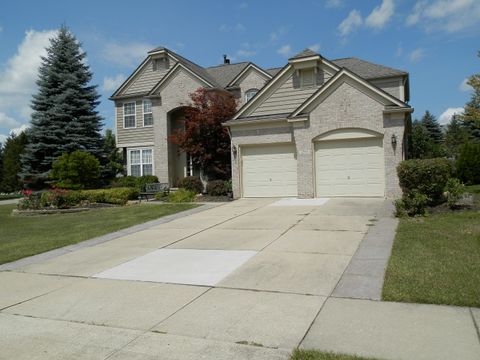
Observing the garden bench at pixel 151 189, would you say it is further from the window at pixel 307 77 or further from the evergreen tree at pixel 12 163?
the evergreen tree at pixel 12 163

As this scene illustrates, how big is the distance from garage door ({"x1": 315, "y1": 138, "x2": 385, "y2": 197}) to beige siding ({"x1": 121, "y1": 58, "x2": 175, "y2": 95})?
14.5 metres

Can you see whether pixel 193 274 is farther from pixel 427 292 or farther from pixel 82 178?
pixel 82 178

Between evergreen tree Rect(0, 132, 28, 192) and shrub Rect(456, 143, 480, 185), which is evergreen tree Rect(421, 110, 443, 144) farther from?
evergreen tree Rect(0, 132, 28, 192)

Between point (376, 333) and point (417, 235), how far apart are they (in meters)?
5.18

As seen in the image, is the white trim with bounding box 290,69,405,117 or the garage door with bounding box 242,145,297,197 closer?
the white trim with bounding box 290,69,405,117

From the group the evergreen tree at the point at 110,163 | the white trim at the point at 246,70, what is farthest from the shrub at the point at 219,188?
the evergreen tree at the point at 110,163

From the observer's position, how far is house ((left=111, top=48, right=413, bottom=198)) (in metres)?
16.2

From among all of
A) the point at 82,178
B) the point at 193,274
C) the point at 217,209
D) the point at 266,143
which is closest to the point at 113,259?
the point at 193,274

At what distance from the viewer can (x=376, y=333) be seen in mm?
4316

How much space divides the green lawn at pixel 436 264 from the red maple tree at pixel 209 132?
1362cm

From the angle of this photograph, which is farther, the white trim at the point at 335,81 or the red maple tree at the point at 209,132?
the red maple tree at the point at 209,132

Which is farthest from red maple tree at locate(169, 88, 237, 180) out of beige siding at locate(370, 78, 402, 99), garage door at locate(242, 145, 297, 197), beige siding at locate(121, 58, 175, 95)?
beige siding at locate(370, 78, 402, 99)

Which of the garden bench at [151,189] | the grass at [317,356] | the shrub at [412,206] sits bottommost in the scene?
the grass at [317,356]

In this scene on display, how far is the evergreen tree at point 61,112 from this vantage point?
2886 centimetres
